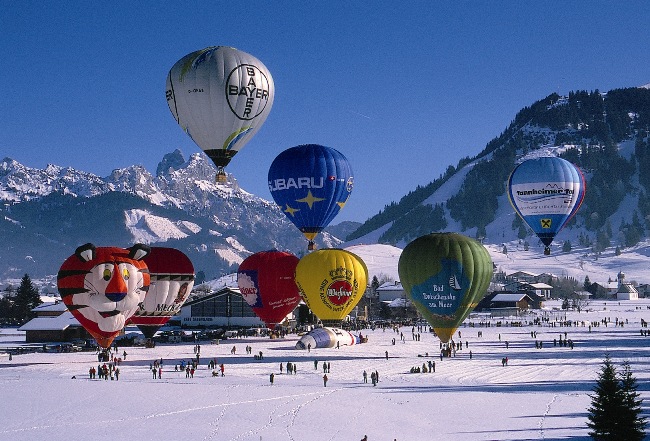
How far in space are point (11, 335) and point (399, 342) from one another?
32.3 meters

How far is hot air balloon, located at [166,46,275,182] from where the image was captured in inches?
1599

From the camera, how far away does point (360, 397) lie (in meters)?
30.5

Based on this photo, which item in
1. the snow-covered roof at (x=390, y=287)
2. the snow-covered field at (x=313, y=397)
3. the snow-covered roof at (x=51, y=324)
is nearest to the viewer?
the snow-covered field at (x=313, y=397)

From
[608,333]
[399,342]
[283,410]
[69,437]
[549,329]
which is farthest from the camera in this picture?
[549,329]

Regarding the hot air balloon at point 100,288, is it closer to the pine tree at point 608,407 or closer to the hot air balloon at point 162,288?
the hot air balloon at point 162,288

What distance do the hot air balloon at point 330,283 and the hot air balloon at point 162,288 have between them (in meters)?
6.84

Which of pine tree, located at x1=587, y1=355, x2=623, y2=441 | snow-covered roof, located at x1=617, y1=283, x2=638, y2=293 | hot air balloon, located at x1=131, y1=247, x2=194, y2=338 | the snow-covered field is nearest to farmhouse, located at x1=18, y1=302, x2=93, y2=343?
the snow-covered field

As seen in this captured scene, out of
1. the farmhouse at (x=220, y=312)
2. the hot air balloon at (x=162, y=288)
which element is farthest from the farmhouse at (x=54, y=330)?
the farmhouse at (x=220, y=312)

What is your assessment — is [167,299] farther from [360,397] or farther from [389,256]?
[389,256]

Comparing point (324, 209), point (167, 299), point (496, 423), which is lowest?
point (496, 423)

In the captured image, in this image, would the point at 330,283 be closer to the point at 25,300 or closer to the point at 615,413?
the point at 615,413

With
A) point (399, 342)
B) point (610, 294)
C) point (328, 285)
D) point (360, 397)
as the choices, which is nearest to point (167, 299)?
point (328, 285)

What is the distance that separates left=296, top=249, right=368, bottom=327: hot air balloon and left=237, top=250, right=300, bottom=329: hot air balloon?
16.8 ft

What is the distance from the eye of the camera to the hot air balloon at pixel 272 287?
58.1 metres
